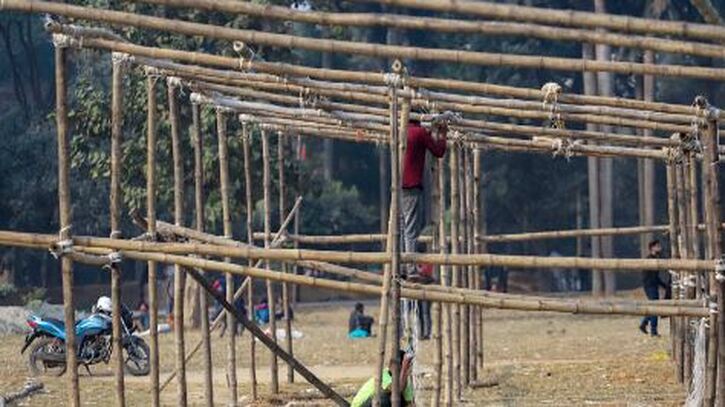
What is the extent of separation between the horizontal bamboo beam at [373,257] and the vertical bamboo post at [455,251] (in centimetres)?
402

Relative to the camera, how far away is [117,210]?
38.2 feet

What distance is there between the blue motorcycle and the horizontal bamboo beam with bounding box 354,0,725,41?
39.1 ft

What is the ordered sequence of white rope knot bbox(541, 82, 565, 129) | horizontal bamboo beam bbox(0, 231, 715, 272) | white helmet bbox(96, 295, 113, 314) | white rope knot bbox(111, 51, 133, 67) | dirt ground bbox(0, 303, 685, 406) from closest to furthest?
1. horizontal bamboo beam bbox(0, 231, 715, 272)
2. white rope knot bbox(541, 82, 565, 129)
3. white rope knot bbox(111, 51, 133, 67)
4. dirt ground bbox(0, 303, 685, 406)
5. white helmet bbox(96, 295, 113, 314)

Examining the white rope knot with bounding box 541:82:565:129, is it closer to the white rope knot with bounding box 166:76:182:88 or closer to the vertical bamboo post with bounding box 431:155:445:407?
the vertical bamboo post with bounding box 431:155:445:407

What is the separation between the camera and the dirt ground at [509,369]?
16469mm

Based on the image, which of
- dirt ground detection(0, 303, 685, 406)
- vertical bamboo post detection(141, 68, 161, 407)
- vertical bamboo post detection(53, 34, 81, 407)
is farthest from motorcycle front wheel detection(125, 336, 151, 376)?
vertical bamboo post detection(53, 34, 81, 407)

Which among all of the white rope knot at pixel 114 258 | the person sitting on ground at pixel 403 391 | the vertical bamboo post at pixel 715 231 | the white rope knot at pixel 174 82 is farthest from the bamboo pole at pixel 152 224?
the vertical bamboo post at pixel 715 231

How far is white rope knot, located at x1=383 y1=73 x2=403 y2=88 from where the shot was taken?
10.4 meters

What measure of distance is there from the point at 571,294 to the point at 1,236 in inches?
1418

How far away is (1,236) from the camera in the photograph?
1020 cm

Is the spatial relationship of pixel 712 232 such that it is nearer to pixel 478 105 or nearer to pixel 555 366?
pixel 478 105

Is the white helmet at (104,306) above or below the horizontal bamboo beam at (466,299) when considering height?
below

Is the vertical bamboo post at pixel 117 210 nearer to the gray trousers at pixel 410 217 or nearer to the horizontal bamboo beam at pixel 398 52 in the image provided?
the horizontal bamboo beam at pixel 398 52

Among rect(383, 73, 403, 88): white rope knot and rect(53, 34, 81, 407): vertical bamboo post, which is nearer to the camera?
rect(383, 73, 403, 88): white rope knot
